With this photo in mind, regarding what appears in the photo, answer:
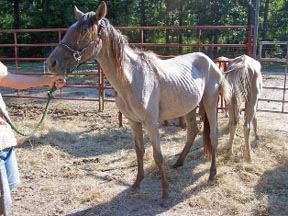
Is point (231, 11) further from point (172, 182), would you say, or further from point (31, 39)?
point (172, 182)

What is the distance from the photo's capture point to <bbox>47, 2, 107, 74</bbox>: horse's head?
8.02 feet

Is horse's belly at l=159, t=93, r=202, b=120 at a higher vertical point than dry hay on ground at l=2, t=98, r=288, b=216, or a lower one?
higher

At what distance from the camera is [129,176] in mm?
3762

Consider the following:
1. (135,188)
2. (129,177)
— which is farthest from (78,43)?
(129,177)

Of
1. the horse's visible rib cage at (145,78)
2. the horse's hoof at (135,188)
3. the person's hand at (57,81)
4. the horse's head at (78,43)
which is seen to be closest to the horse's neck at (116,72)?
the horse's visible rib cage at (145,78)

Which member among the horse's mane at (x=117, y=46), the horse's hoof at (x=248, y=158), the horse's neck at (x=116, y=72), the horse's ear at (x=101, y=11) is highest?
the horse's ear at (x=101, y=11)

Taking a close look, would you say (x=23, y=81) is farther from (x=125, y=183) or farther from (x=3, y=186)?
(x=125, y=183)

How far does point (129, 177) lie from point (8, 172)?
74.6 inches

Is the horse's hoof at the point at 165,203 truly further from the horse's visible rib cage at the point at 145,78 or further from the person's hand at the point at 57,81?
the person's hand at the point at 57,81

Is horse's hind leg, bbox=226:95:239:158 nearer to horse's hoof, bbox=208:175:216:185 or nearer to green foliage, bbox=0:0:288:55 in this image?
horse's hoof, bbox=208:175:216:185

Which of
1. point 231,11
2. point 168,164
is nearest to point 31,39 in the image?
point 231,11

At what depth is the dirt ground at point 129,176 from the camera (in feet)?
10.2

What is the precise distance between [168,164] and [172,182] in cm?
49

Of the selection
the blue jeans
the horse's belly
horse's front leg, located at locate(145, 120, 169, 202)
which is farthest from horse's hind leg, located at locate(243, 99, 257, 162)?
the blue jeans
